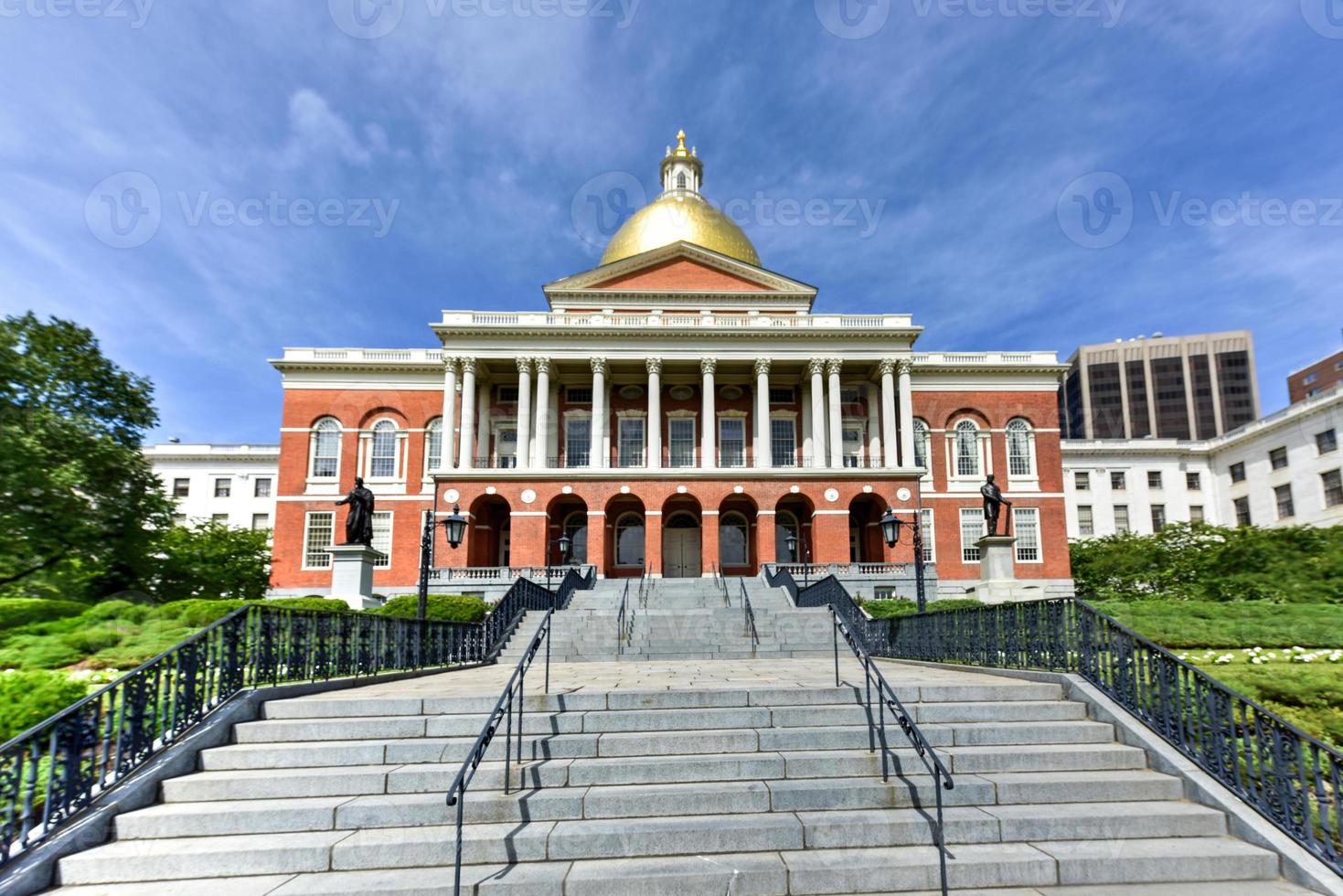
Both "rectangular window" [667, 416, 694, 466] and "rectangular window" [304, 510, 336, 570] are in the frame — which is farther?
"rectangular window" [667, 416, 694, 466]

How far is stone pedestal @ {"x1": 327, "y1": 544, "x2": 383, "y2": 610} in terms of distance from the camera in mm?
22469

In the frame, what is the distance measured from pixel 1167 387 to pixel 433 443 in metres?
113

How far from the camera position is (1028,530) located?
132ft

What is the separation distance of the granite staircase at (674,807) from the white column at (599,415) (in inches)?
1147

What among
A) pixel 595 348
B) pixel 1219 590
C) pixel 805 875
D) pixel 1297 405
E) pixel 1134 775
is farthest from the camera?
pixel 1297 405

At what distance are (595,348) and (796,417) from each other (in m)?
12.1

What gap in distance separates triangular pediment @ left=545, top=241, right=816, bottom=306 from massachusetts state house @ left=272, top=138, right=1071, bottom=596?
0.12 meters

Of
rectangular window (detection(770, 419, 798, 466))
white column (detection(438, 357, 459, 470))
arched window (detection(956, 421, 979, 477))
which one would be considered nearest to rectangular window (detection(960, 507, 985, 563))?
arched window (detection(956, 421, 979, 477))

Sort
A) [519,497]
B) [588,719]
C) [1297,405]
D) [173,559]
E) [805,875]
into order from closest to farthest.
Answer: [805,875]
[588,719]
[173,559]
[519,497]
[1297,405]

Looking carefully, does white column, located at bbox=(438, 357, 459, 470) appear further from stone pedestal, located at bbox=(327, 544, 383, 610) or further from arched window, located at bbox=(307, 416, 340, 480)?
stone pedestal, located at bbox=(327, 544, 383, 610)

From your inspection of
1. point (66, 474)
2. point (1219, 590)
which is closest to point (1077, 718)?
point (1219, 590)

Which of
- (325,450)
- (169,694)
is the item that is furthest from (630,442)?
(169,694)

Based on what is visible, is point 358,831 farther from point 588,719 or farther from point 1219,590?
point 1219,590

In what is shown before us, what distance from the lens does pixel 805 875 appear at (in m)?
5.53
